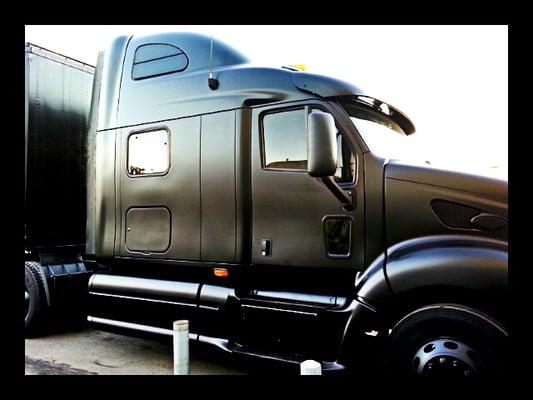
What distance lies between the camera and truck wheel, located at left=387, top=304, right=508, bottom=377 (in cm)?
268

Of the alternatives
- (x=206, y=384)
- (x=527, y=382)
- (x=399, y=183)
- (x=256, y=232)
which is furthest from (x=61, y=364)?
(x=527, y=382)

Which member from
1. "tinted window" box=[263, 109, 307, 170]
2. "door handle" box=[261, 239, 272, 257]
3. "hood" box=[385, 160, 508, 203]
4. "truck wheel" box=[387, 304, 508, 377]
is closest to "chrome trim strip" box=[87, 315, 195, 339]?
"door handle" box=[261, 239, 272, 257]

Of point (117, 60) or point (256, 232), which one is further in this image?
point (117, 60)

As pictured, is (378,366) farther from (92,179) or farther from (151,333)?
(92,179)

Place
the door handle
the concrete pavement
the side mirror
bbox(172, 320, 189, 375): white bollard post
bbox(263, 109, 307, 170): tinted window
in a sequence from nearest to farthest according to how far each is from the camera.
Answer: the side mirror < bbox(172, 320, 189, 375): white bollard post < bbox(263, 109, 307, 170): tinted window < the door handle < the concrete pavement

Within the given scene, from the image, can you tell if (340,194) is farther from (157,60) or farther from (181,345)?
(157,60)

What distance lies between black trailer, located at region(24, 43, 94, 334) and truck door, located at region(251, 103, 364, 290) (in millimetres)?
2805

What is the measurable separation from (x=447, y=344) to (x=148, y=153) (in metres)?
3.24

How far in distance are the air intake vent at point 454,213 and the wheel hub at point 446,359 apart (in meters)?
0.82

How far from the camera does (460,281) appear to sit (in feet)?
9.25

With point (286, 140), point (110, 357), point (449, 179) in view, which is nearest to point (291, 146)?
point (286, 140)

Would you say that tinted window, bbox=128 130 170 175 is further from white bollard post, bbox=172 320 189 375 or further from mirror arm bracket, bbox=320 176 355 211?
mirror arm bracket, bbox=320 176 355 211

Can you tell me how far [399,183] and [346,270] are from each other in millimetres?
825

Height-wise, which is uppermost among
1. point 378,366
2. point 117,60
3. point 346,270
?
point 117,60
